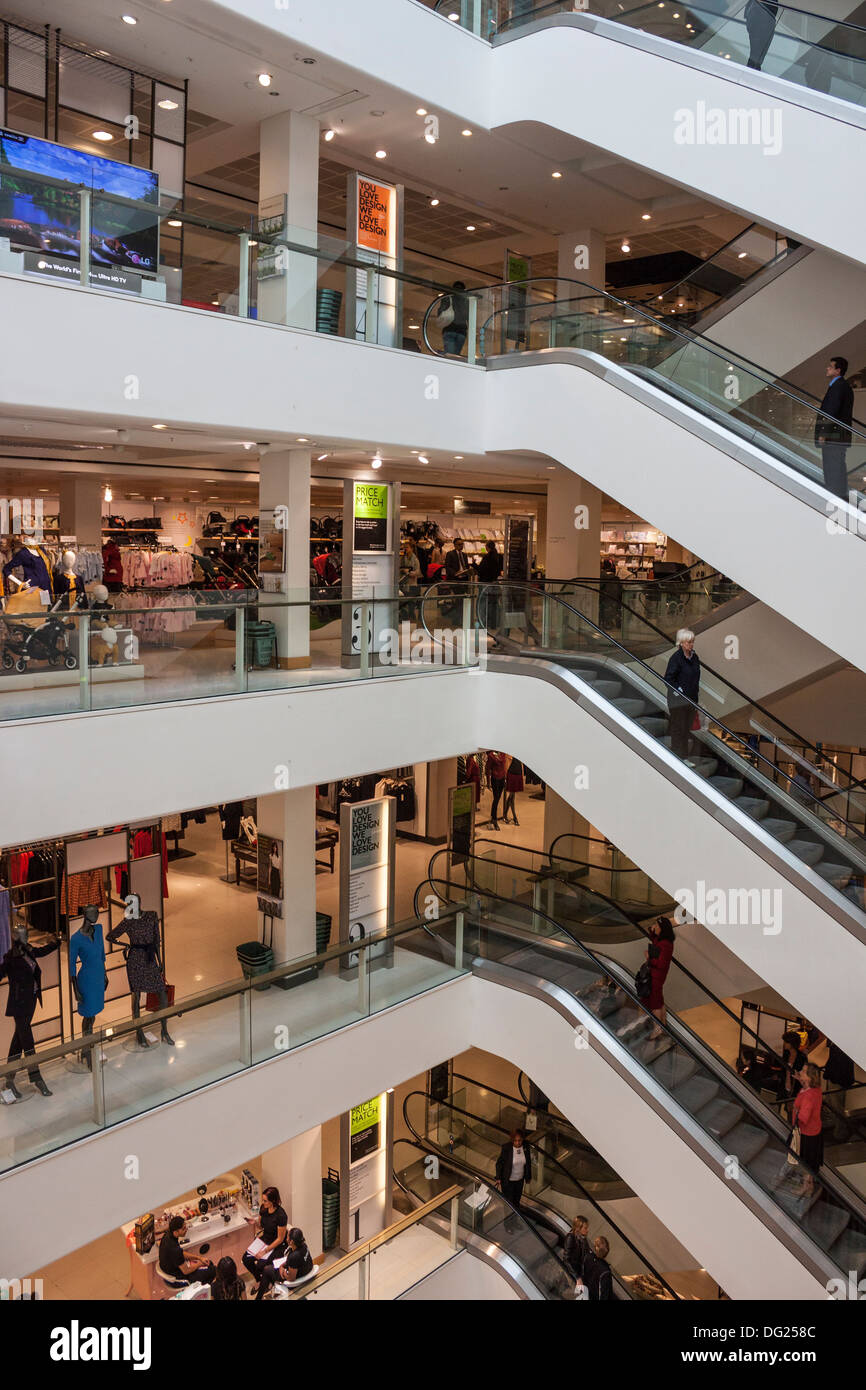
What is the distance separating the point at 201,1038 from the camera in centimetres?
760

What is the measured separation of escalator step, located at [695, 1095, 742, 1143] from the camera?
8438 mm

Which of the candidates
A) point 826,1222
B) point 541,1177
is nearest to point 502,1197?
point 541,1177

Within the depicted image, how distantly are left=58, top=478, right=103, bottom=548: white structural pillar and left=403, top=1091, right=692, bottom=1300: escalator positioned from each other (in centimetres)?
848

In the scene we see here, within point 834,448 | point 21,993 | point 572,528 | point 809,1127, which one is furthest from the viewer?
point 572,528

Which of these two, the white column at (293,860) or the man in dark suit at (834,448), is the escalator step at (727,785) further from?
the white column at (293,860)

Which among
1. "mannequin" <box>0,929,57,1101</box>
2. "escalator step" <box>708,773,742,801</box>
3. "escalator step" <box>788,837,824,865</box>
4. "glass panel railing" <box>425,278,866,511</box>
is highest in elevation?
"glass panel railing" <box>425,278,866,511</box>

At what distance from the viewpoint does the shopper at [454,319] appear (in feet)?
31.2

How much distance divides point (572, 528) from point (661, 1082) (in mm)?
6809

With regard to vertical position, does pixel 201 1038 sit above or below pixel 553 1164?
above

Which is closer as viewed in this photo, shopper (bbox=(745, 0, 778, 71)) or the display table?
shopper (bbox=(745, 0, 778, 71))

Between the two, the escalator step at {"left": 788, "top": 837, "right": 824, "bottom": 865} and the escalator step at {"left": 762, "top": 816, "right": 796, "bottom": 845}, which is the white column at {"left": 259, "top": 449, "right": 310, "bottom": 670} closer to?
the escalator step at {"left": 762, "top": 816, "right": 796, "bottom": 845}

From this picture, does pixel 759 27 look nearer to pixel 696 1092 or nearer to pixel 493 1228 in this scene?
pixel 696 1092

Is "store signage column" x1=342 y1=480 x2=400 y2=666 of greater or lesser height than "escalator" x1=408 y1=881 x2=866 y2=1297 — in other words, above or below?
above

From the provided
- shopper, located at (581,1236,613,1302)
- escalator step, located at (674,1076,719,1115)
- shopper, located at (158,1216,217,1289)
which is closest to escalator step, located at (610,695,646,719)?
escalator step, located at (674,1076,719,1115)
